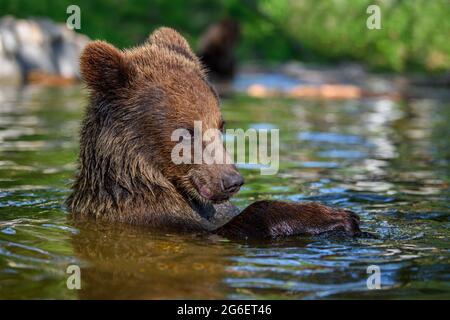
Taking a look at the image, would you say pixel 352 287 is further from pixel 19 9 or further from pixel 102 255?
pixel 19 9

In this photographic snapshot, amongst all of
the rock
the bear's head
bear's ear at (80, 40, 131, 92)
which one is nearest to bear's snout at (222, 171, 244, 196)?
the bear's head

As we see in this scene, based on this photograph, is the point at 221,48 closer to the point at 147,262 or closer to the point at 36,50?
the point at 36,50

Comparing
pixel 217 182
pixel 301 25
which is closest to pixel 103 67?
pixel 217 182

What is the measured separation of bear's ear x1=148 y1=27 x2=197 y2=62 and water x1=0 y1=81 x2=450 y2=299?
78cm

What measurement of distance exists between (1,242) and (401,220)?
9.83ft

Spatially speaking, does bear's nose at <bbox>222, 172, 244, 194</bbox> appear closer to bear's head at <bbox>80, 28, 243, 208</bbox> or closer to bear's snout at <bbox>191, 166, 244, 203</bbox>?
bear's snout at <bbox>191, 166, 244, 203</bbox>

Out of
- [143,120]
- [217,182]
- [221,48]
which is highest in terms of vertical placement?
[221,48]

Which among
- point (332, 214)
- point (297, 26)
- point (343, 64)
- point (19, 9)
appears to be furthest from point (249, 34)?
point (332, 214)

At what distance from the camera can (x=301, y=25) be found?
84.8 feet

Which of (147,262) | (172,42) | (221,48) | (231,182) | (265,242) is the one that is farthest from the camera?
(221,48)

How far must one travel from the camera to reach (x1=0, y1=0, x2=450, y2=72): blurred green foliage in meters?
24.4

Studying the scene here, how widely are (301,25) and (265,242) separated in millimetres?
20815

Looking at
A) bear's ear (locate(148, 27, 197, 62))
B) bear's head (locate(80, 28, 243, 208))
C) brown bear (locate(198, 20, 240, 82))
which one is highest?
brown bear (locate(198, 20, 240, 82))

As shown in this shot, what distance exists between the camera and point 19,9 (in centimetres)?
2452
